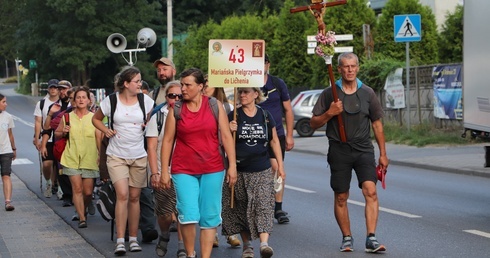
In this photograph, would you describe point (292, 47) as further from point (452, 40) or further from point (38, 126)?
point (38, 126)

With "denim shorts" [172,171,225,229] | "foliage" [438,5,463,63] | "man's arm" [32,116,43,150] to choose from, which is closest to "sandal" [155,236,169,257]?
"denim shorts" [172,171,225,229]

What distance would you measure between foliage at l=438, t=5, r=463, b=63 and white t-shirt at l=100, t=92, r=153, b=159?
2930cm

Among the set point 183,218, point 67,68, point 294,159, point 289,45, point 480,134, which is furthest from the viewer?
point 67,68

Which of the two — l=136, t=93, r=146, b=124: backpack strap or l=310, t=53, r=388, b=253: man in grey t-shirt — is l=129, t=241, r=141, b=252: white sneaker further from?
l=310, t=53, r=388, b=253: man in grey t-shirt

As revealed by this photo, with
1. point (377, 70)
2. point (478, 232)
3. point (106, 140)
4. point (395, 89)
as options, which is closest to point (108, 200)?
point (106, 140)

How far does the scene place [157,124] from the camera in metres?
9.67

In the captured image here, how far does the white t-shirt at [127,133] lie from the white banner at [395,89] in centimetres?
2010

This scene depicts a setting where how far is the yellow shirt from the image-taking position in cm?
1227

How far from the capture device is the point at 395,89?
29828 mm

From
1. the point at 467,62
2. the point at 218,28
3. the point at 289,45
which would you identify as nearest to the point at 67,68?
the point at 218,28

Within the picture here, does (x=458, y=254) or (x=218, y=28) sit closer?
(x=458, y=254)

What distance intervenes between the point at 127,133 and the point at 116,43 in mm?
→ 9188

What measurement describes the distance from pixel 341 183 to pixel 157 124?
183cm

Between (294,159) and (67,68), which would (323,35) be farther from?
(67,68)
